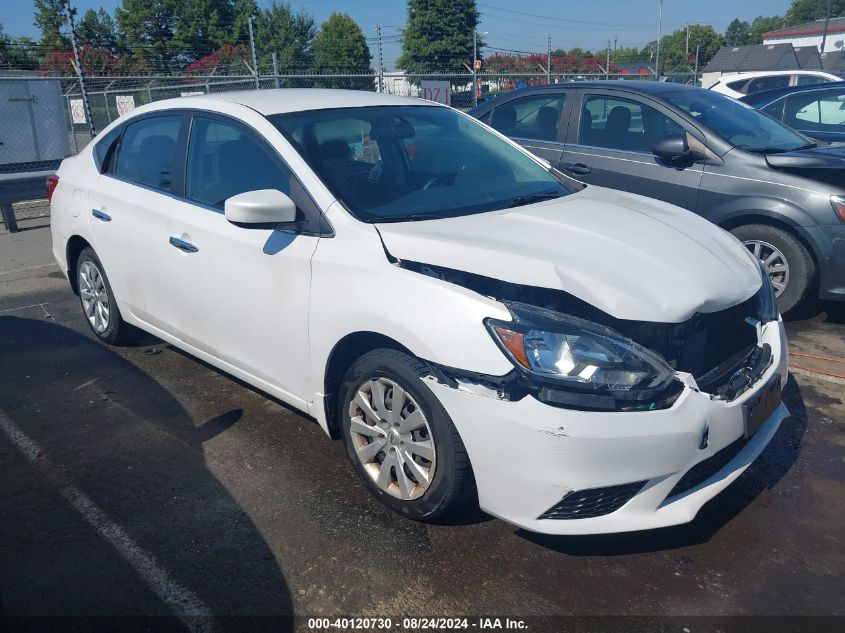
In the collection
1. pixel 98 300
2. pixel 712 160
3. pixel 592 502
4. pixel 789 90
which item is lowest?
pixel 592 502

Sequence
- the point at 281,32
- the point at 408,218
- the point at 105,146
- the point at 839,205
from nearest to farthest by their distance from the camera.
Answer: the point at 408,218 → the point at 105,146 → the point at 839,205 → the point at 281,32

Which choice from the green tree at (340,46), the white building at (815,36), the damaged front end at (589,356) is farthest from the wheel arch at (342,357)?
the white building at (815,36)

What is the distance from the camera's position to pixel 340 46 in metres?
47.5

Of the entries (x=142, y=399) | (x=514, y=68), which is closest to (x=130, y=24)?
(x=514, y=68)

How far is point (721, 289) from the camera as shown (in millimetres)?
2938

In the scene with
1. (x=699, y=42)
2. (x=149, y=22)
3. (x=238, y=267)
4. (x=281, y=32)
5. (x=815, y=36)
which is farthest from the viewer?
(x=699, y=42)

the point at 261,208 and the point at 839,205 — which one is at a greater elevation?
the point at 261,208

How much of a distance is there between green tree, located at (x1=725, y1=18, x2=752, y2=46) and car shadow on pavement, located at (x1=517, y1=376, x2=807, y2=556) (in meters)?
124

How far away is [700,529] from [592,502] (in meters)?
0.72

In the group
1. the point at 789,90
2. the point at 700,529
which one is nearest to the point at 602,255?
the point at 700,529

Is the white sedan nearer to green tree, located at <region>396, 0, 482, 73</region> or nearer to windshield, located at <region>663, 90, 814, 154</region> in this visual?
windshield, located at <region>663, 90, 814, 154</region>

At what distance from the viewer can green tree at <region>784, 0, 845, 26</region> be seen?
11269 cm

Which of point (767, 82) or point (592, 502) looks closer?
point (592, 502)

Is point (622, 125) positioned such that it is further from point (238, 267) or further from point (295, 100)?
point (238, 267)
